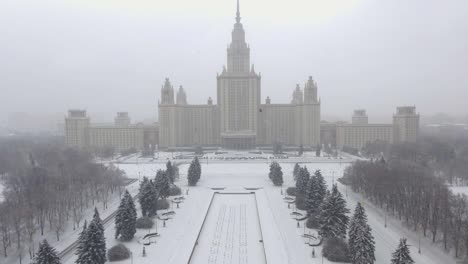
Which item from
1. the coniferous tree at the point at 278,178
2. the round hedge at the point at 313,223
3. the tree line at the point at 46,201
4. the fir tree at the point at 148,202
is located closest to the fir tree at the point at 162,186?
the tree line at the point at 46,201

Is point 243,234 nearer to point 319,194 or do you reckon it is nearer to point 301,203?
point 319,194

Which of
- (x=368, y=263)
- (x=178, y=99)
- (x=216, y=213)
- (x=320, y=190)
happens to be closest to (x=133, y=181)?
(x=216, y=213)

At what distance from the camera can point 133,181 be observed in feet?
136

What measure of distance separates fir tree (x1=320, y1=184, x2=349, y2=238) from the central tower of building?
183 feet

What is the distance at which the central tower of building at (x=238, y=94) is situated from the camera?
78.7 m

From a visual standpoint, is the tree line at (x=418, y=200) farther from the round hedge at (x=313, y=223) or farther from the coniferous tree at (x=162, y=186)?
the coniferous tree at (x=162, y=186)

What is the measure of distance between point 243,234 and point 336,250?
5.90 m

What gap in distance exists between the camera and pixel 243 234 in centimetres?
2298

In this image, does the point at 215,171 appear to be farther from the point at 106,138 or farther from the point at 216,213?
the point at 106,138

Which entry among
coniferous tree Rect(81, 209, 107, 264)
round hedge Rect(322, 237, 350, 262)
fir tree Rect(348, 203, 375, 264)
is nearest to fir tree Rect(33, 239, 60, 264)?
coniferous tree Rect(81, 209, 107, 264)

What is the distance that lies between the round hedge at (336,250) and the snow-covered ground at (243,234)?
0.44 meters

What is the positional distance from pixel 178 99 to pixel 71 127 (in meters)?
23.2

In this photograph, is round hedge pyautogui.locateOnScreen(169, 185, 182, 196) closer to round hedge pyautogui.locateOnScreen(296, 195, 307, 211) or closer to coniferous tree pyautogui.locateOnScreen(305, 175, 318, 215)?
round hedge pyautogui.locateOnScreen(296, 195, 307, 211)

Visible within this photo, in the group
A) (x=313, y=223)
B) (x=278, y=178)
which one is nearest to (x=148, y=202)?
(x=313, y=223)
